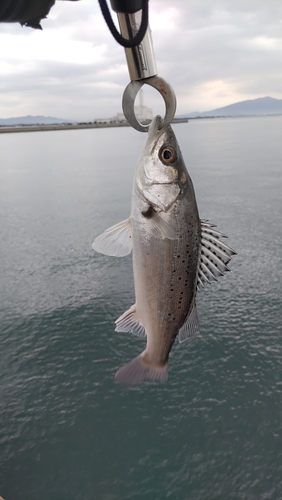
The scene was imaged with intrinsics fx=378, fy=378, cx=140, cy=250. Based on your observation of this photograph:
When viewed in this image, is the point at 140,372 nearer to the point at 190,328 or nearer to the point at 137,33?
the point at 190,328

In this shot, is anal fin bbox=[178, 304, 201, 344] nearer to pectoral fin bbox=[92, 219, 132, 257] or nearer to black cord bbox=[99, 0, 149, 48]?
pectoral fin bbox=[92, 219, 132, 257]

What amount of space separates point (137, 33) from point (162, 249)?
4.22 feet

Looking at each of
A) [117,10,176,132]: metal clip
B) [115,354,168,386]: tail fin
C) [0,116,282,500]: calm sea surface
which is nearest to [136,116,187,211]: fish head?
[117,10,176,132]: metal clip

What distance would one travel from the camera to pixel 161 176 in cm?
250

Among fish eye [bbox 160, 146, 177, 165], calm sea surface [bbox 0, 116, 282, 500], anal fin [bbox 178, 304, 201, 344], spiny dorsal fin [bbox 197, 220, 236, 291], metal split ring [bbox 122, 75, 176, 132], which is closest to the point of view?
metal split ring [bbox 122, 75, 176, 132]

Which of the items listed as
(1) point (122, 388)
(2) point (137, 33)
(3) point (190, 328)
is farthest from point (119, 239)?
(1) point (122, 388)

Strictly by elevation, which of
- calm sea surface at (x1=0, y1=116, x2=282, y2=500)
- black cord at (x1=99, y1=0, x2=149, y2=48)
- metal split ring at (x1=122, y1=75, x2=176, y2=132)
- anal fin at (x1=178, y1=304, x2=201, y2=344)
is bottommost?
calm sea surface at (x1=0, y1=116, x2=282, y2=500)

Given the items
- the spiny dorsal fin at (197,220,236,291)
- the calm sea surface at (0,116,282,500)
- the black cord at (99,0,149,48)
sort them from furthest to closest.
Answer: the calm sea surface at (0,116,282,500) < the spiny dorsal fin at (197,220,236,291) < the black cord at (99,0,149,48)

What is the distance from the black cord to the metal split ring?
224 millimetres

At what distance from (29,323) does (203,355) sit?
5496 mm

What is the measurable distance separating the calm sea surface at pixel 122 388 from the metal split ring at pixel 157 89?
7.47 m

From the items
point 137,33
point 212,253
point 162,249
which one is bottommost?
point 212,253

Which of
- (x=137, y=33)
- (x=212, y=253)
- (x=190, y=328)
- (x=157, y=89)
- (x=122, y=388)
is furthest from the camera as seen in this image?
(x=122, y=388)

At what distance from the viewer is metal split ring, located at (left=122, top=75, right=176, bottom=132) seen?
85.5 inches
